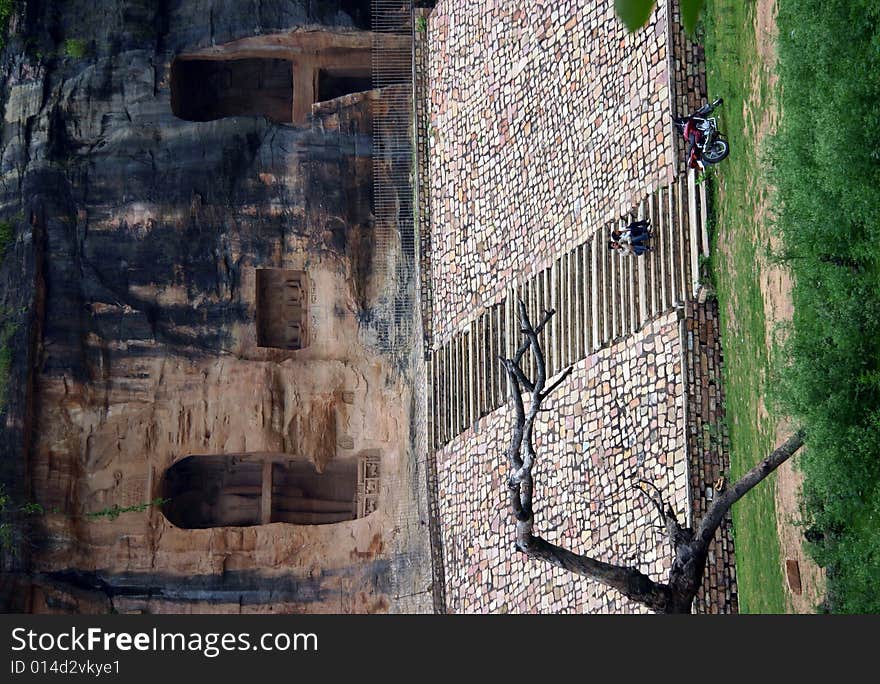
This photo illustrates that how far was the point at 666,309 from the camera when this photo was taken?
1507 cm

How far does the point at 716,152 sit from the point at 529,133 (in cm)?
543

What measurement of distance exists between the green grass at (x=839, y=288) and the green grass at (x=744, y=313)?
127cm

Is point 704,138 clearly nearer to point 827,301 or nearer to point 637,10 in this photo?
point 827,301

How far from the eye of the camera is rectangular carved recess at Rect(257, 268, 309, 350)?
875 inches

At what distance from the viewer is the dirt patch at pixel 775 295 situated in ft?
40.8

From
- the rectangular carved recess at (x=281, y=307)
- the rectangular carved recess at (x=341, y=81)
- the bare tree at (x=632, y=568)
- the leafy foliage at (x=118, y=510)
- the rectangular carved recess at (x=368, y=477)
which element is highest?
the rectangular carved recess at (x=341, y=81)

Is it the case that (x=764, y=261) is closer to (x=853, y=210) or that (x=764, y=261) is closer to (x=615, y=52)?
(x=853, y=210)

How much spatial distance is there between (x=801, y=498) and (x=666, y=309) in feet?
11.5

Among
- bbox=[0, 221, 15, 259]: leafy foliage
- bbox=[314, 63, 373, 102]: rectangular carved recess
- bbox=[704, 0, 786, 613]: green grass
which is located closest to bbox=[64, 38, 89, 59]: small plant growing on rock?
bbox=[0, 221, 15, 259]: leafy foliage

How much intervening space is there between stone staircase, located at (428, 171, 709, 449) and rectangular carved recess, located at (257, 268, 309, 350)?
278 centimetres

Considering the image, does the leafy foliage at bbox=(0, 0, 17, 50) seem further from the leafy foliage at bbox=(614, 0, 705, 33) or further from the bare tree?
the leafy foliage at bbox=(614, 0, 705, 33)

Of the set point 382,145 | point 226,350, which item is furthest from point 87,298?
point 382,145

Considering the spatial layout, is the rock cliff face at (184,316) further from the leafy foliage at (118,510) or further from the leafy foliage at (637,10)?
the leafy foliage at (637,10)

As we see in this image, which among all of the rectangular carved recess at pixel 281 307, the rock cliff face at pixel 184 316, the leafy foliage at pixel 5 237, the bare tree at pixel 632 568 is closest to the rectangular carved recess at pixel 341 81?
the rock cliff face at pixel 184 316
